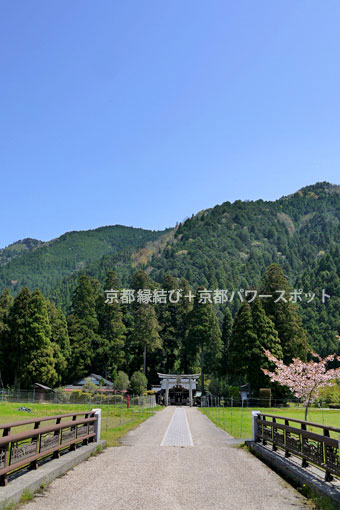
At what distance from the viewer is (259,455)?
43.6 feet

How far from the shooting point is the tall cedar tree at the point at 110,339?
74875mm

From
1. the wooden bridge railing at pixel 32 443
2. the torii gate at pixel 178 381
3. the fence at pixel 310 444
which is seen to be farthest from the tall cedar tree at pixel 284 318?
the wooden bridge railing at pixel 32 443

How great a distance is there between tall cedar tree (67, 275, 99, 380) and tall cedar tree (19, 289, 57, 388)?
11.8 m

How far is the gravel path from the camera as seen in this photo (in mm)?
7246

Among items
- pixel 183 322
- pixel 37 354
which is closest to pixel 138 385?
pixel 37 354

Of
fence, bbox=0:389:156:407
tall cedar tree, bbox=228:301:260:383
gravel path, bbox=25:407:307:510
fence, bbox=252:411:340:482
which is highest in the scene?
tall cedar tree, bbox=228:301:260:383

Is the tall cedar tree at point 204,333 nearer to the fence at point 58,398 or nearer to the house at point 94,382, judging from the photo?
the house at point 94,382

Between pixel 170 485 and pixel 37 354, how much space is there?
53.0 metres

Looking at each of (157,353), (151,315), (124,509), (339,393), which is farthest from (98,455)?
(157,353)

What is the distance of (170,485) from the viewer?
8.84m

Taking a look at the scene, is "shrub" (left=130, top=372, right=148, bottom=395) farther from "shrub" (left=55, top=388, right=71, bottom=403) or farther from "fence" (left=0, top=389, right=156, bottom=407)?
"shrub" (left=55, top=388, right=71, bottom=403)

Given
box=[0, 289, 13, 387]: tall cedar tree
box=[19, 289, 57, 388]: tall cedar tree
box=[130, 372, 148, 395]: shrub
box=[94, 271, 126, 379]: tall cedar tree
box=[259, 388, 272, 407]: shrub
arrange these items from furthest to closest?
box=[94, 271, 126, 379]: tall cedar tree, box=[130, 372, 148, 395]: shrub, box=[0, 289, 13, 387]: tall cedar tree, box=[19, 289, 57, 388]: tall cedar tree, box=[259, 388, 272, 407]: shrub

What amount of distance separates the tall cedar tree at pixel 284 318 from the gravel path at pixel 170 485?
49184mm

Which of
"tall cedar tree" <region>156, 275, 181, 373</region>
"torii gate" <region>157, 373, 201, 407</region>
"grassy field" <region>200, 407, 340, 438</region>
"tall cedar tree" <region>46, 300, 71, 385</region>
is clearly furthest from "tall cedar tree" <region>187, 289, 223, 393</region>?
"grassy field" <region>200, 407, 340, 438</region>
